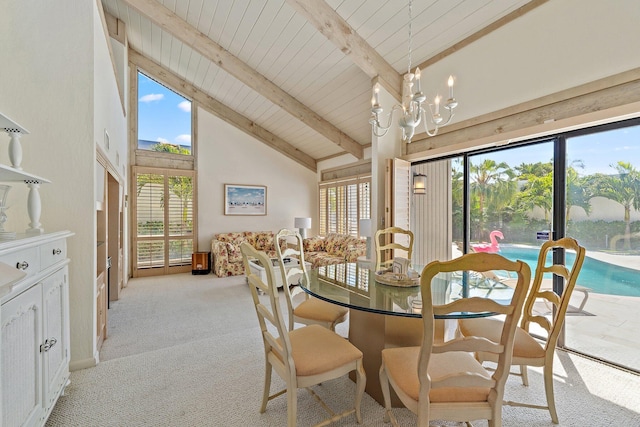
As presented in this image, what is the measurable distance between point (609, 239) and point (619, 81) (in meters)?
1.30

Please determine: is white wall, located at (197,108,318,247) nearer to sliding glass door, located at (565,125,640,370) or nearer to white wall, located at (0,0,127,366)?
white wall, located at (0,0,127,366)

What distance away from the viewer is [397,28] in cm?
342

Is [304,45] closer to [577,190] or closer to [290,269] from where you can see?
[290,269]

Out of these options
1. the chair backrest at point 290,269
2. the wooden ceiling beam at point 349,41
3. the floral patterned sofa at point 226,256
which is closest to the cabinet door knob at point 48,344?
the chair backrest at point 290,269

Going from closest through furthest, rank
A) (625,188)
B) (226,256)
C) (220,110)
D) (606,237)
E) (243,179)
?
(625,188) → (606,237) → (226,256) → (220,110) → (243,179)

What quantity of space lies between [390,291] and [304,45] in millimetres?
3549

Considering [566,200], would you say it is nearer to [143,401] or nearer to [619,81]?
[619,81]

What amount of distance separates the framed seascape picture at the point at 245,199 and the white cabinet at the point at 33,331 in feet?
15.6

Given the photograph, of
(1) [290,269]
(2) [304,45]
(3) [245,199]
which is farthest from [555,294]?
(3) [245,199]

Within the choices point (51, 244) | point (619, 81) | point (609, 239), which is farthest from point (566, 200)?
point (51, 244)

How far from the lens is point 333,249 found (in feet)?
19.7

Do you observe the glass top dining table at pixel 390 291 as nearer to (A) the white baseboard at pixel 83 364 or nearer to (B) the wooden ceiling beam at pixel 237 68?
(A) the white baseboard at pixel 83 364

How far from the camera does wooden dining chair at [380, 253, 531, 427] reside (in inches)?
42.8

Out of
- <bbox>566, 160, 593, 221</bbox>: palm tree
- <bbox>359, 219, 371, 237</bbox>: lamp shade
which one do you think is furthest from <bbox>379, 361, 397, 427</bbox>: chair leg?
<bbox>359, 219, 371, 237</bbox>: lamp shade
